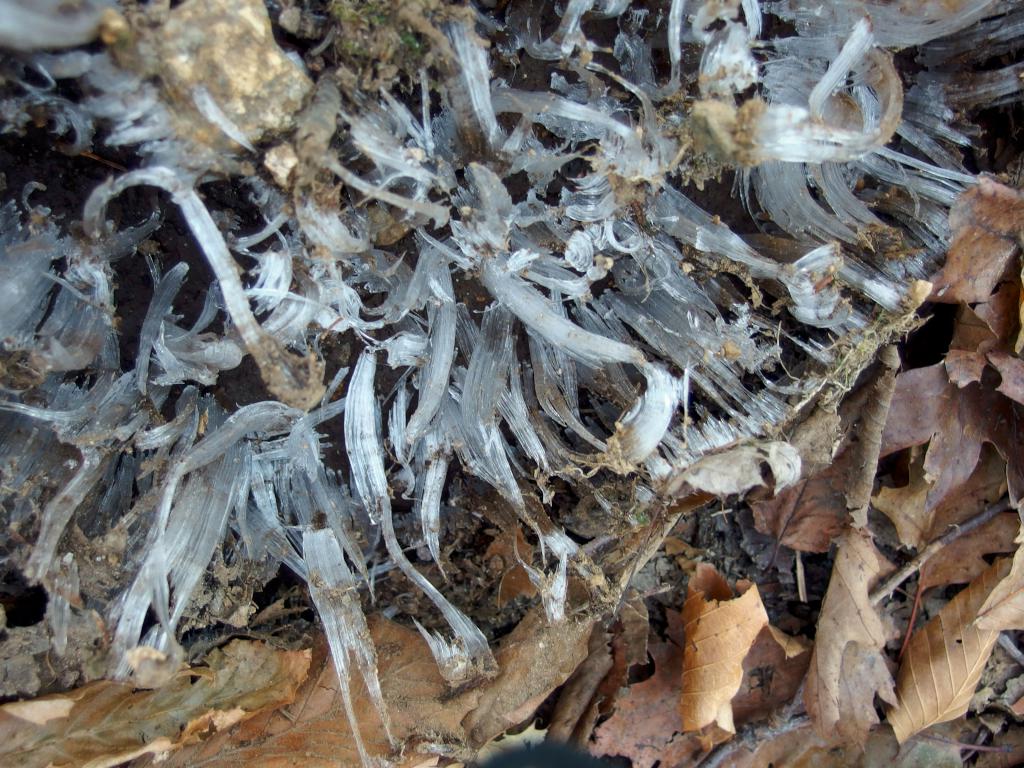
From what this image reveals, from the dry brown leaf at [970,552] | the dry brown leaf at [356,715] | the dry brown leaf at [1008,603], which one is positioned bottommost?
the dry brown leaf at [1008,603]

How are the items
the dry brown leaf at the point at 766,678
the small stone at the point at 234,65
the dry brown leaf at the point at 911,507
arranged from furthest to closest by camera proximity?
1. the dry brown leaf at the point at 766,678
2. the dry brown leaf at the point at 911,507
3. the small stone at the point at 234,65

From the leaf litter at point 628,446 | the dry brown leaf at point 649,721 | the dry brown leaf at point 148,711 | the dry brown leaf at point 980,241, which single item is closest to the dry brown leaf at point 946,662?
the leaf litter at point 628,446

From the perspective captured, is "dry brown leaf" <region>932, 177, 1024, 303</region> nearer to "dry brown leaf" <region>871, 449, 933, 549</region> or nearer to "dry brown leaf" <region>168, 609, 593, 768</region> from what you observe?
"dry brown leaf" <region>871, 449, 933, 549</region>

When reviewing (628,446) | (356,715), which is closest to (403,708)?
(356,715)

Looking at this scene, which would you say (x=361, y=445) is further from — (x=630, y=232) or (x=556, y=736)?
(x=556, y=736)

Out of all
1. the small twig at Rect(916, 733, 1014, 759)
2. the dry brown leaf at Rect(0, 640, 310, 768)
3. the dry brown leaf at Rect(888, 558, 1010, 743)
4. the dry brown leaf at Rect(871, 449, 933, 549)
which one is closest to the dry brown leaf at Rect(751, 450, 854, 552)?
the dry brown leaf at Rect(871, 449, 933, 549)

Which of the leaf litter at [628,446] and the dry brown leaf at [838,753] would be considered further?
the dry brown leaf at [838,753]

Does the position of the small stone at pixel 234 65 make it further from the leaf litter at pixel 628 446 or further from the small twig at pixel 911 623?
the small twig at pixel 911 623
